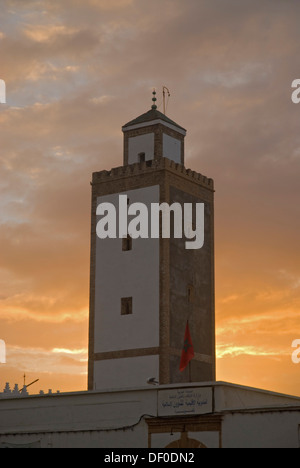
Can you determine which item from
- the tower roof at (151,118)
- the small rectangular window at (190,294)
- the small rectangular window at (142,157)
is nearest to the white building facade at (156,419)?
the small rectangular window at (190,294)

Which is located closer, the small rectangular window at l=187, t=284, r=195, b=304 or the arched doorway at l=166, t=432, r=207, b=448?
the arched doorway at l=166, t=432, r=207, b=448

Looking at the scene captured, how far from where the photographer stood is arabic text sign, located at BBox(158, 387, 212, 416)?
1348 inches

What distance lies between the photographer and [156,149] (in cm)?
4844

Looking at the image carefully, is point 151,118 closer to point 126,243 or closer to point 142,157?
point 142,157

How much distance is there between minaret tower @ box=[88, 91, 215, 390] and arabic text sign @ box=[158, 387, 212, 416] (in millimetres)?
8983

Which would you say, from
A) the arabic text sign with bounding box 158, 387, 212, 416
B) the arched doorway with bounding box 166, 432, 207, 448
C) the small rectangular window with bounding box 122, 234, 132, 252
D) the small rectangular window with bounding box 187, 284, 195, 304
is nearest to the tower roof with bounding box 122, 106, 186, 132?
the small rectangular window with bounding box 122, 234, 132, 252

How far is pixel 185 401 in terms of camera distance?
34.7m

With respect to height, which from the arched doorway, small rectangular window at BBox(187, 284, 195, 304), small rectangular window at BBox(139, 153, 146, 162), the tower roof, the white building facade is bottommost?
the arched doorway

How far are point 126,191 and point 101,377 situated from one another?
9509mm

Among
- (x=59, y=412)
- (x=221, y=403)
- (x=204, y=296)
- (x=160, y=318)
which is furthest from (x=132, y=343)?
(x=221, y=403)

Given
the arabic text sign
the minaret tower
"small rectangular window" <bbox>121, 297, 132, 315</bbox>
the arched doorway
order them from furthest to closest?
1. "small rectangular window" <bbox>121, 297, 132, 315</bbox>
2. the minaret tower
3. the arabic text sign
4. the arched doorway

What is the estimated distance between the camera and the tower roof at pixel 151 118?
49206 mm

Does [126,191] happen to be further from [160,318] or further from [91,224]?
[160,318]

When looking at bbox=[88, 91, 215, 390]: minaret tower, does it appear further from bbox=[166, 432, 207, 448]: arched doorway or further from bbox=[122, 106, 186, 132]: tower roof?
bbox=[166, 432, 207, 448]: arched doorway
